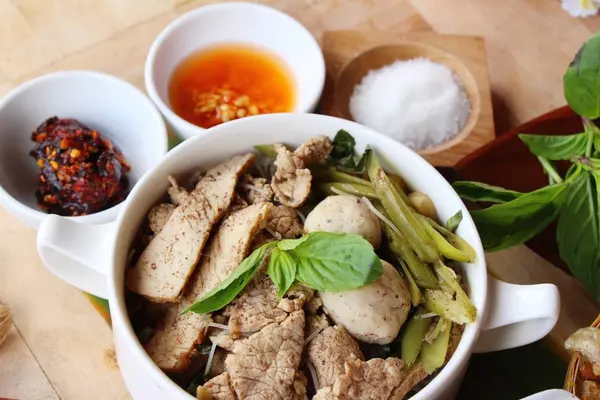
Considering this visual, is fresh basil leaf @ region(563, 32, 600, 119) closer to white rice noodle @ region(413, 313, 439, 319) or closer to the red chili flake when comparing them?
white rice noodle @ region(413, 313, 439, 319)

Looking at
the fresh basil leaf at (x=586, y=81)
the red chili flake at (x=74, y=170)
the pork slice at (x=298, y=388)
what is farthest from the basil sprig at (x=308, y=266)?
the fresh basil leaf at (x=586, y=81)

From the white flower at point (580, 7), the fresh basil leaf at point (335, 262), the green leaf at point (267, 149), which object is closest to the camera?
the fresh basil leaf at point (335, 262)

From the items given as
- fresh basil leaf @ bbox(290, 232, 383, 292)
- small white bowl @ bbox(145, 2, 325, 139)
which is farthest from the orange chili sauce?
fresh basil leaf @ bbox(290, 232, 383, 292)

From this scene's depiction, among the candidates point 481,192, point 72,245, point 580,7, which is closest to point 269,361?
point 72,245

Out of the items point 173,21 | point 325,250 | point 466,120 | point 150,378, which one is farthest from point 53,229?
point 466,120

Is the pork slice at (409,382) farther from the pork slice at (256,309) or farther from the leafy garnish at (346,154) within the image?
the leafy garnish at (346,154)

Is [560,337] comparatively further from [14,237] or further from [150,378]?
[14,237]
